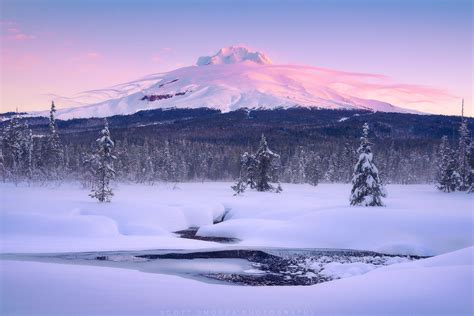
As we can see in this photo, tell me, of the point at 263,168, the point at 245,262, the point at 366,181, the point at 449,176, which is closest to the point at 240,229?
the point at 245,262

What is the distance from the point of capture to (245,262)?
19688 millimetres

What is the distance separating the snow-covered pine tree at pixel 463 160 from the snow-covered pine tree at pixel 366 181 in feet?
82.2

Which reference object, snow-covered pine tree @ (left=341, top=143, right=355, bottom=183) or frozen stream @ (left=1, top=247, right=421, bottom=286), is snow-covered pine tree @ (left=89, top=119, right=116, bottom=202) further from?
snow-covered pine tree @ (left=341, top=143, right=355, bottom=183)

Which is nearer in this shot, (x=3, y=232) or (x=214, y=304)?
(x=214, y=304)

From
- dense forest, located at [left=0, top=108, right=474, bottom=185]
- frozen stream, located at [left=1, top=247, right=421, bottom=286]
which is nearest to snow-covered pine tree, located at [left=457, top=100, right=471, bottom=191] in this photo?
dense forest, located at [left=0, top=108, right=474, bottom=185]

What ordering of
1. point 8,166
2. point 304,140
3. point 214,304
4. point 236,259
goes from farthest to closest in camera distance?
1. point 304,140
2. point 8,166
3. point 236,259
4. point 214,304

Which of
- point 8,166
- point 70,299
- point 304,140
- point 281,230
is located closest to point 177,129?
point 304,140

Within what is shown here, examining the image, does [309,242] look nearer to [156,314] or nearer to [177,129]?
[156,314]

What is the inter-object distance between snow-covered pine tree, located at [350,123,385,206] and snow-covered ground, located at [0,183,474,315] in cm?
525

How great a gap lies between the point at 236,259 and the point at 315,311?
39.6 feet

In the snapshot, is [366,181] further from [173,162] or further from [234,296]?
[173,162]

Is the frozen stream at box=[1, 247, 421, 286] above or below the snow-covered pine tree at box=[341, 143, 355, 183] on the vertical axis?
below

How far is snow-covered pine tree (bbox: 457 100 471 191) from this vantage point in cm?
5200

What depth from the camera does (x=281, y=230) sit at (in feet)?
88.2
